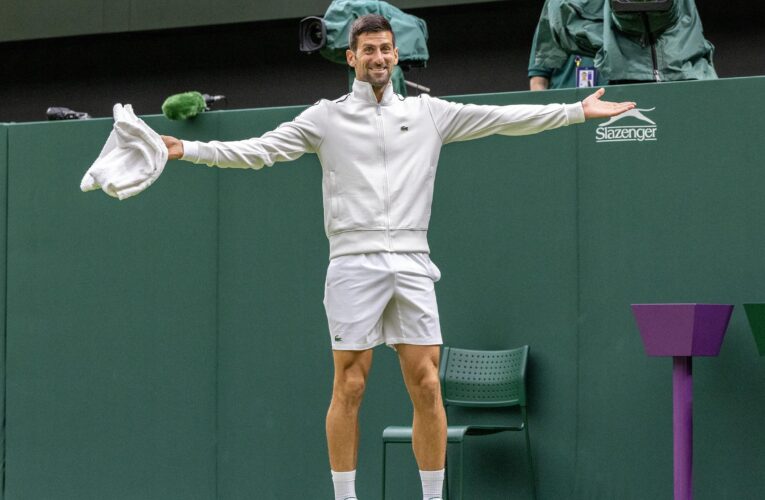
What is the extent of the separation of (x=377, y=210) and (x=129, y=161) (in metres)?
0.89

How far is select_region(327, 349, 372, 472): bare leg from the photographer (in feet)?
14.5

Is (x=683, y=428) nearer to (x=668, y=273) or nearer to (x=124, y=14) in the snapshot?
(x=668, y=273)

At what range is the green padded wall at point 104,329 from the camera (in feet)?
20.8

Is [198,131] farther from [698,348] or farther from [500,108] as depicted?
[698,348]

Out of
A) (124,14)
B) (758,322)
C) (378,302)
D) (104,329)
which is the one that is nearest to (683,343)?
(758,322)

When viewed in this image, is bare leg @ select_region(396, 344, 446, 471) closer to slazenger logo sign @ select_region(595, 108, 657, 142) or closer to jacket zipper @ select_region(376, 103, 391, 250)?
jacket zipper @ select_region(376, 103, 391, 250)

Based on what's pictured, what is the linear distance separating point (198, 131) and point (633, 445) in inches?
104

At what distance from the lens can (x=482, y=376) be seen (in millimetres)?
5828

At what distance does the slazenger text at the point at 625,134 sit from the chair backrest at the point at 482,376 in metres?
1.03

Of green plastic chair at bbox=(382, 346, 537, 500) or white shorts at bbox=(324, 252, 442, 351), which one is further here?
green plastic chair at bbox=(382, 346, 537, 500)

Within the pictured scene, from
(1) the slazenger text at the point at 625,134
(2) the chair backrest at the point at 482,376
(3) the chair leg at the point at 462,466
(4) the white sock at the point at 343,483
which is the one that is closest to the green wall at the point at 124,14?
(1) the slazenger text at the point at 625,134

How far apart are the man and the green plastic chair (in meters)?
1.23


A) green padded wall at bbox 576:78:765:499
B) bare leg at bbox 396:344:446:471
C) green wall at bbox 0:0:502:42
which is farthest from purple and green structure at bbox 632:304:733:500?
green wall at bbox 0:0:502:42

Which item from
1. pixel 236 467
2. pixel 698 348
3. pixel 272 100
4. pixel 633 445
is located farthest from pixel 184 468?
pixel 272 100
